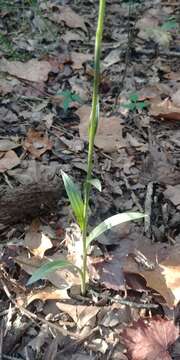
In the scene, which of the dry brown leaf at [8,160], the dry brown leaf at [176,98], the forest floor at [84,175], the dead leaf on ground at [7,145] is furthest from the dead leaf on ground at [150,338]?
the dry brown leaf at [176,98]

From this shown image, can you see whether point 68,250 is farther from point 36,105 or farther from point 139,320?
point 36,105

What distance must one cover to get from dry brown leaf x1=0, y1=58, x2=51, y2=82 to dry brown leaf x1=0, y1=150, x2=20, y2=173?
25.0 inches

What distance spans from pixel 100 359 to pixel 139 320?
0.56 feet

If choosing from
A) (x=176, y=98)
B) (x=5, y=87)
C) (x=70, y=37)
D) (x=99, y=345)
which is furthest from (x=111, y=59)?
(x=99, y=345)

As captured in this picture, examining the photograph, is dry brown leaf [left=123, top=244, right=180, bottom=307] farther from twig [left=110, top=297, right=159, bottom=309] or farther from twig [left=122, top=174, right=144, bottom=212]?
twig [left=122, top=174, right=144, bottom=212]

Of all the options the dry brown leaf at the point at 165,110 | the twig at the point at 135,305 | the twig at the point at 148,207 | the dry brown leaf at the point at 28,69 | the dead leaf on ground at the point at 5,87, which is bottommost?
the twig at the point at 135,305

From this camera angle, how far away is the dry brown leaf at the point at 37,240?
183 cm

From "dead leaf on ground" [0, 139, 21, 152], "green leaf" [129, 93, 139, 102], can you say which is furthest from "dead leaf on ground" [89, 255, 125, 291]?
"green leaf" [129, 93, 139, 102]

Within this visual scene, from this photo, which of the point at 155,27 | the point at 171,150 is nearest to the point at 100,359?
the point at 171,150

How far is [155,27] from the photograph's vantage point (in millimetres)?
3135

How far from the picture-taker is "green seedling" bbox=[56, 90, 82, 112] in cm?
251

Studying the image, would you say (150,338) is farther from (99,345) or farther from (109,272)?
(109,272)

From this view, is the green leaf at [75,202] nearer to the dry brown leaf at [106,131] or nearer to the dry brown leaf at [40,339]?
the dry brown leaf at [40,339]

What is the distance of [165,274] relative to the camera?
1.71 metres
